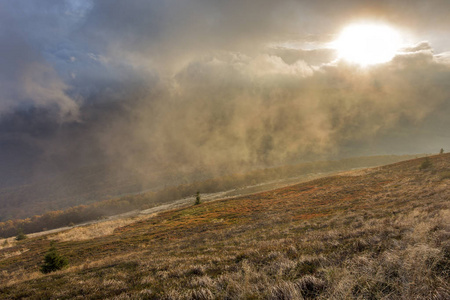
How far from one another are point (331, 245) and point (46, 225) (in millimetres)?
157689

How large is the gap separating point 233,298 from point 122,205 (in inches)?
6523

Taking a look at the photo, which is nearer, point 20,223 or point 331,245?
point 331,245

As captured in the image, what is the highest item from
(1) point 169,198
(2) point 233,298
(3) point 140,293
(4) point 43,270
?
(2) point 233,298

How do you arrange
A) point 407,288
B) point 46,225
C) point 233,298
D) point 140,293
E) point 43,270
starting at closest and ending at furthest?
point 407,288 → point 233,298 → point 140,293 → point 43,270 → point 46,225

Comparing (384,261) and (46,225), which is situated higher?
(384,261)

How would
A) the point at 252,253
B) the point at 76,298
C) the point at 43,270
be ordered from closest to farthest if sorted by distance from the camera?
the point at 76,298
the point at 252,253
the point at 43,270

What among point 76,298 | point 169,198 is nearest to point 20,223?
point 169,198

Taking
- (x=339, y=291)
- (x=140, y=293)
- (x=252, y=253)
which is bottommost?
(x=252, y=253)

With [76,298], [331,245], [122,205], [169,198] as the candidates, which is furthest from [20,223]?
[331,245]

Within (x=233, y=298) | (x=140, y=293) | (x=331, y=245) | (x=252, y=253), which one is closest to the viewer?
(x=233, y=298)

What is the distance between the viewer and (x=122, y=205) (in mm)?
143500

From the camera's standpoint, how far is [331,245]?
7594 millimetres

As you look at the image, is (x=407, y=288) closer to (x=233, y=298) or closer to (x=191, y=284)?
(x=233, y=298)

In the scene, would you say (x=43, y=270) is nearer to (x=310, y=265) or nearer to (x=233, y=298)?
(x=233, y=298)
